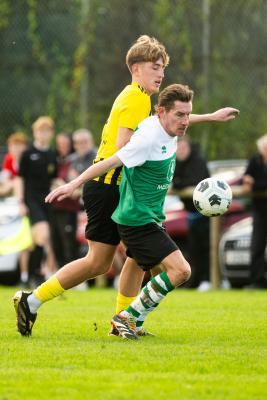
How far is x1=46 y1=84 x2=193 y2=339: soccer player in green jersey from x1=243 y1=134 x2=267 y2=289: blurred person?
23.4ft

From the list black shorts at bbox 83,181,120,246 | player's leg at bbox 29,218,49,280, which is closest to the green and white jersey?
black shorts at bbox 83,181,120,246

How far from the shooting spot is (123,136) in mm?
7863

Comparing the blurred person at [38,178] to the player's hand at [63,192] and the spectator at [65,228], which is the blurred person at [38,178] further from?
the player's hand at [63,192]

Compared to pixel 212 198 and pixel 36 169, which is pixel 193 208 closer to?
pixel 36 169

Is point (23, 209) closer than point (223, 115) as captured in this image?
No

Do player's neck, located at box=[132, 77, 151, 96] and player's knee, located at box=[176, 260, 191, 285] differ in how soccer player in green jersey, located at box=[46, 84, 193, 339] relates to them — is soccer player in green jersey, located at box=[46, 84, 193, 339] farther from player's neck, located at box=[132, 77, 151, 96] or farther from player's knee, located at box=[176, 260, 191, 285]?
player's neck, located at box=[132, 77, 151, 96]

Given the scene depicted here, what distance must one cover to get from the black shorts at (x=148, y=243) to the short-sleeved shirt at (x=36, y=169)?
7172mm

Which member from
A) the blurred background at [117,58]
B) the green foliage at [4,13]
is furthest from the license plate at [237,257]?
the green foliage at [4,13]

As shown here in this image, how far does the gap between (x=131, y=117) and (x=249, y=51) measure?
490 inches

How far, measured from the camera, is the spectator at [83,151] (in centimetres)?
1588

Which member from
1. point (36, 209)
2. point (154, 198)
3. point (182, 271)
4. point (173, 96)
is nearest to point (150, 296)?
point (182, 271)

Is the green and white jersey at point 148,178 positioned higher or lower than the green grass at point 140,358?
higher

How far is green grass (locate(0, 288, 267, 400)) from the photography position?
18.8 feet

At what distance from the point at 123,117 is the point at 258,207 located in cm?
758
